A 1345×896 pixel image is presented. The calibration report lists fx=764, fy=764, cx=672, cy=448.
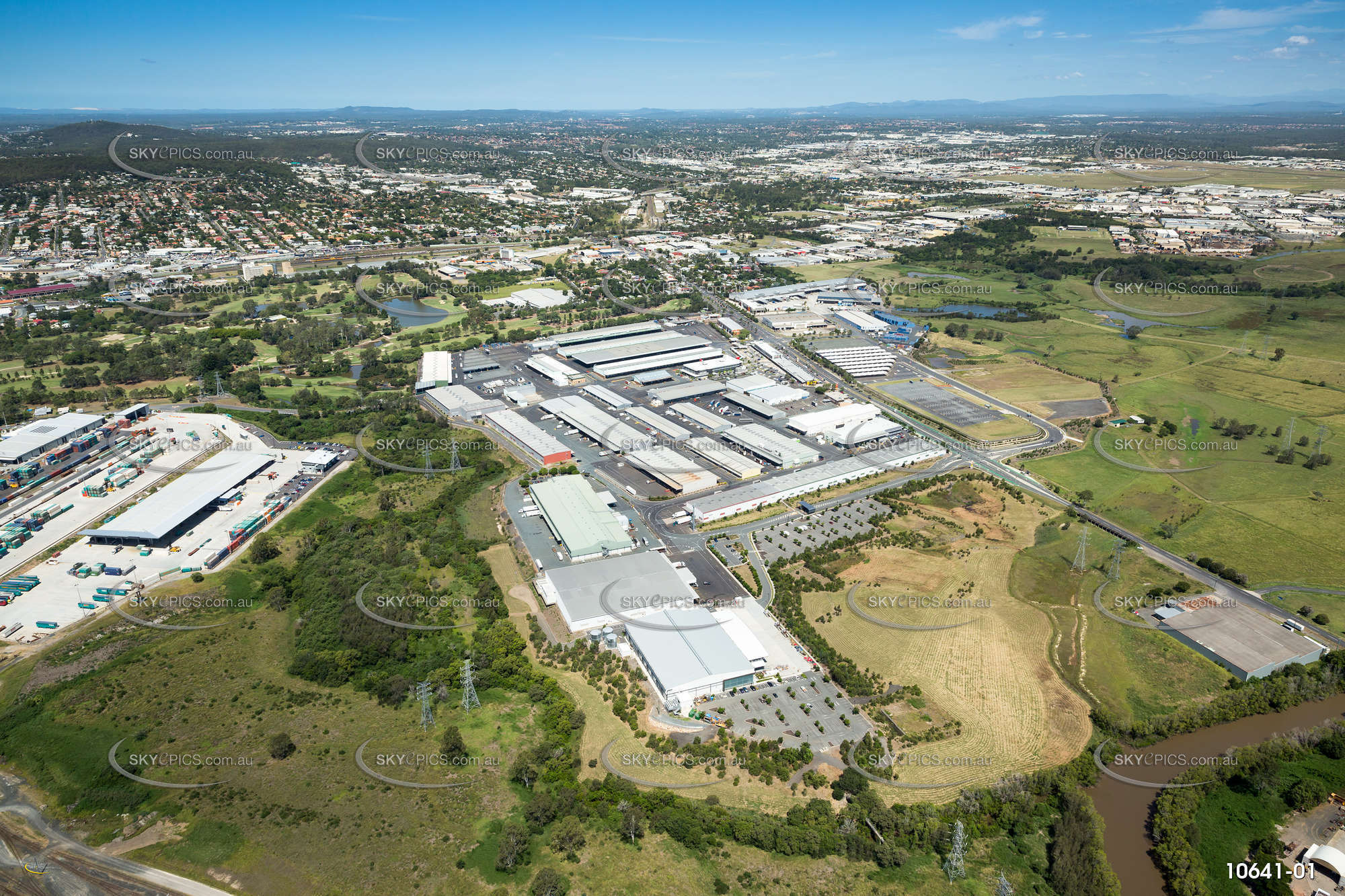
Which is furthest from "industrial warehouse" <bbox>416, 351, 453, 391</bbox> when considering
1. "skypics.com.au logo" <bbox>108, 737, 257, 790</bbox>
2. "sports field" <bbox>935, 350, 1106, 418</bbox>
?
"sports field" <bbox>935, 350, 1106, 418</bbox>

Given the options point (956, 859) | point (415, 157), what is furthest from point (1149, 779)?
point (415, 157)

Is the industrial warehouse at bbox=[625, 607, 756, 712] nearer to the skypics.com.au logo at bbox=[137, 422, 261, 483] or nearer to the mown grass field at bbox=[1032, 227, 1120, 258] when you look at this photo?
the skypics.com.au logo at bbox=[137, 422, 261, 483]

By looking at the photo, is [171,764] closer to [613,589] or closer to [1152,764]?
[613,589]

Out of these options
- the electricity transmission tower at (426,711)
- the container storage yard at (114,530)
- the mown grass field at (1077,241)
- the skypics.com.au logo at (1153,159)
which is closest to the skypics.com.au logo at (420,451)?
the container storage yard at (114,530)

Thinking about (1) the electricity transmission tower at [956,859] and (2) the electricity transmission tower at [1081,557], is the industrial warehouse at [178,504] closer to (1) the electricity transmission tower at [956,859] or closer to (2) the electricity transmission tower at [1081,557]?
(1) the electricity transmission tower at [956,859]

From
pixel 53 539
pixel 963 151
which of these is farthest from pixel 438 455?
pixel 963 151

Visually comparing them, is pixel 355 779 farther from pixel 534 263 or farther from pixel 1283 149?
pixel 1283 149
